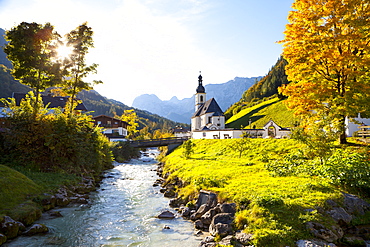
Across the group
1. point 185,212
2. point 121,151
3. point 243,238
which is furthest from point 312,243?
point 121,151

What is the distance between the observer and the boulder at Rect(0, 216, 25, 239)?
10953 mm

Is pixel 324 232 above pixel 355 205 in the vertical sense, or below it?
below

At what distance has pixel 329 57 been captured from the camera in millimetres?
19969

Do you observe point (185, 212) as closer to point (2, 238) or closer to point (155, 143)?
point (2, 238)

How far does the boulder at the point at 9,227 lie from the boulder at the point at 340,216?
14952 millimetres

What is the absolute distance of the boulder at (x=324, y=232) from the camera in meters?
9.30

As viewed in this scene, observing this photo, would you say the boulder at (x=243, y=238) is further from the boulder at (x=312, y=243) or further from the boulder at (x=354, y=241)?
the boulder at (x=354, y=241)

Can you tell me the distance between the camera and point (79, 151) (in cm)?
2372

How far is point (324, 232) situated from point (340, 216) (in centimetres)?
186

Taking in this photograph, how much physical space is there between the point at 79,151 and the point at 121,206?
29.9ft

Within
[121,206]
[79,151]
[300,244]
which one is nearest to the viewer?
[300,244]

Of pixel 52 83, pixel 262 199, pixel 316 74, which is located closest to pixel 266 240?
pixel 262 199

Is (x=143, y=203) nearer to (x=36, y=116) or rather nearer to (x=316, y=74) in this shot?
(x=36, y=116)

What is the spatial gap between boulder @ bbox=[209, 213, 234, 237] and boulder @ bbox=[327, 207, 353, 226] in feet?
15.0
